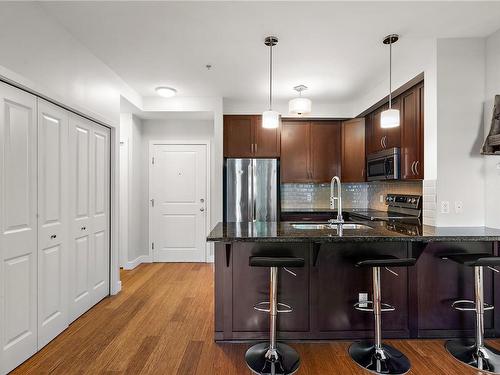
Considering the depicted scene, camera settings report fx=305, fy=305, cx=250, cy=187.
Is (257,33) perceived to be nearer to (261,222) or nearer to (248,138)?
(261,222)

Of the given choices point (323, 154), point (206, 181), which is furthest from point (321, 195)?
point (206, 181)

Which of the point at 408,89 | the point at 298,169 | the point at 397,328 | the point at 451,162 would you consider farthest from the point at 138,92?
the point at 397,328

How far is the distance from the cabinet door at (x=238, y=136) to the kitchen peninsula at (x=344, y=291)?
7.46 feet

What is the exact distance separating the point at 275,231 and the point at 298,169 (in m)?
2.47

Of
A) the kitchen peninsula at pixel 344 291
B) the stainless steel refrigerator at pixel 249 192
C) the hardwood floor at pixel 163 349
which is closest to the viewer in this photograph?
the hardwood floor at pixel 163 349

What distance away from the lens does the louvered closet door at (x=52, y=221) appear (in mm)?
2352

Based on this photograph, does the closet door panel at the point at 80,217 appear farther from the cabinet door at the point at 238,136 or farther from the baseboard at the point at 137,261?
the cabinet door at the point at 238,136

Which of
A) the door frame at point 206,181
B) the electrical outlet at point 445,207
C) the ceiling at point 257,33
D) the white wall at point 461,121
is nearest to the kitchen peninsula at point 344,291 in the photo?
the electrical outlet at point 445,207

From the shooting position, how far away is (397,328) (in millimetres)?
2508

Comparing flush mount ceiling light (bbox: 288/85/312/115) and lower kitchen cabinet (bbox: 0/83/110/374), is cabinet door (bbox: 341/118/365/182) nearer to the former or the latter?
flush mount ceiling light (bbox: 288/85/312/115)

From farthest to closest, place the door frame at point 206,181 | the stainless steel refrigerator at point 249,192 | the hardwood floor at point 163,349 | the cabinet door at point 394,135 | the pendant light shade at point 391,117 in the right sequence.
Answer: the door frame at point 206,181 < the stainless steel refrigerator at point 249,192 < the cabinet door at point 394,135 < the pendant light shade at point 391,117 < the hardwood floor at point 163,349

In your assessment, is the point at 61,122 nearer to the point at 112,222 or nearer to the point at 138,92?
the point at 112,222

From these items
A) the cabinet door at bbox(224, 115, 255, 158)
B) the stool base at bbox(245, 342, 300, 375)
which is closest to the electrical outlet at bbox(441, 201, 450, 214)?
the stool base at bbox(245, 342, 300, 375)

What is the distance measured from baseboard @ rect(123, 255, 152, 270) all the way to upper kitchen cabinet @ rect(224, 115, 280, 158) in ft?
7.16
